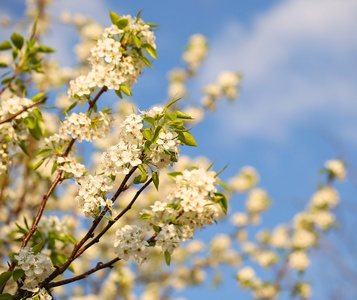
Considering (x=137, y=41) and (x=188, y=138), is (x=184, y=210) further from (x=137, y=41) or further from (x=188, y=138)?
(x=137, y=41)

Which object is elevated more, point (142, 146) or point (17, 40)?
point (17, 40)

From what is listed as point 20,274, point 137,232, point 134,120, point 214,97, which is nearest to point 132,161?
point 134,120

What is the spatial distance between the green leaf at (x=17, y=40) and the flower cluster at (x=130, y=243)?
82.8 inches

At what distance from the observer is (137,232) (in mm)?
2547

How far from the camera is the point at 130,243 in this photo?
2.49 meters

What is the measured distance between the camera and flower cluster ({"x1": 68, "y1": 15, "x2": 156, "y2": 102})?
2.95 m

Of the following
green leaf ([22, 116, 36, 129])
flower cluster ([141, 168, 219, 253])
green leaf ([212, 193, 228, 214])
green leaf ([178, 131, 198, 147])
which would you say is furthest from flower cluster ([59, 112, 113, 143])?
green leaf ([212, 193, 228, 214])

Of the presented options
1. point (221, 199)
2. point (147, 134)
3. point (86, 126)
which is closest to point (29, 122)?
point (86, 126)

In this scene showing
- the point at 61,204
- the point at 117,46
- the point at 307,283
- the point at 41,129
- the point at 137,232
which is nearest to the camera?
the point at 137,232

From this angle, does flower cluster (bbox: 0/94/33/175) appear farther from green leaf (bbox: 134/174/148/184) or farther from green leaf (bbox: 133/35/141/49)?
green leaf (bbox: 134/174/148/184)

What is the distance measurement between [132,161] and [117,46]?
1.14 m

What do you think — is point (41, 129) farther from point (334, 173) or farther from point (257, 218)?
point (257, 218)

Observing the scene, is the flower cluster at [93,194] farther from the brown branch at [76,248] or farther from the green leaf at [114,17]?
the green leaf at [114,17]

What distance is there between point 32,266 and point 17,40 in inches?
83.8
